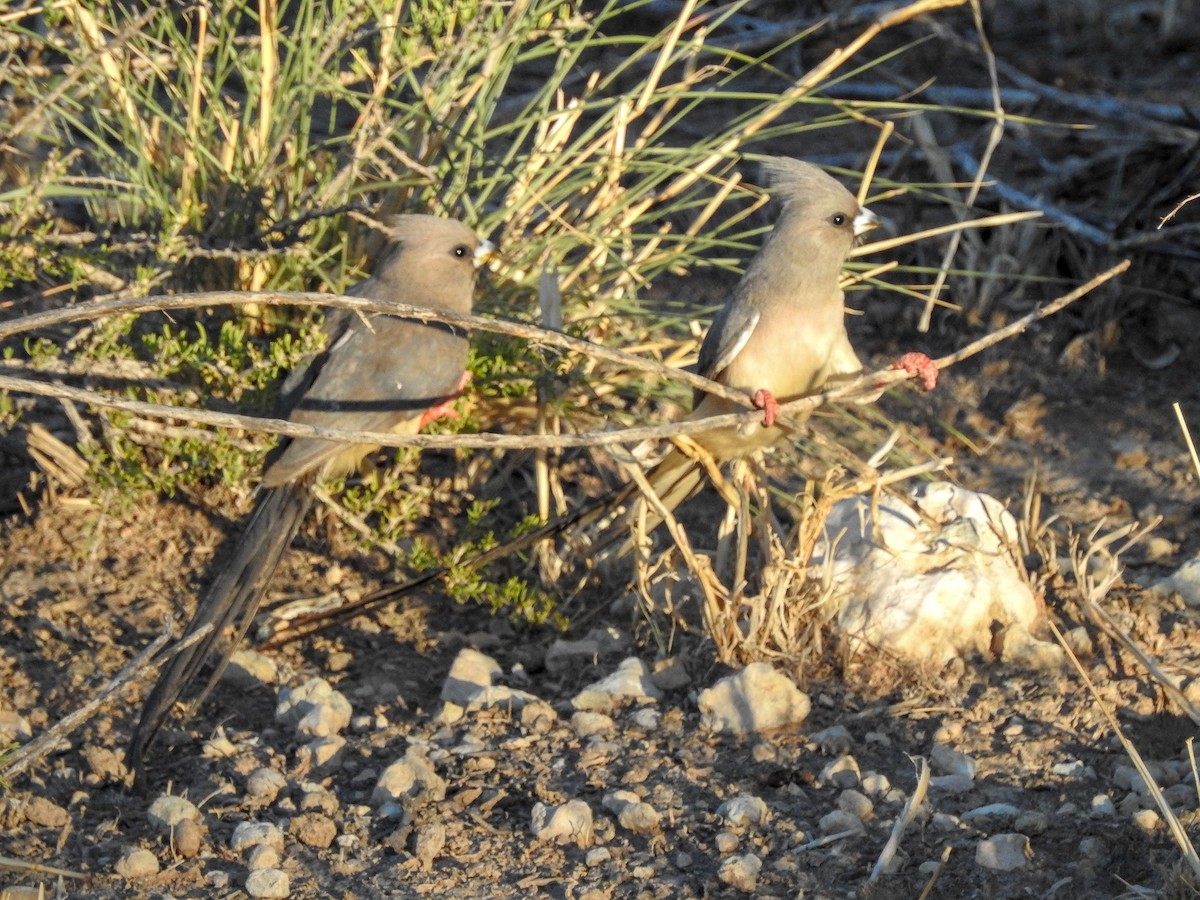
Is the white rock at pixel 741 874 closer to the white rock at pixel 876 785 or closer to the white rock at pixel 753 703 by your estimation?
the white rock at pixel 876 785

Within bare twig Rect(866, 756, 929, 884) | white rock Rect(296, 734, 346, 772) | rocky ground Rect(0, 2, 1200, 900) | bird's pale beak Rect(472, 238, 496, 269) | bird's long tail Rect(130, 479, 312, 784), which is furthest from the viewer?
bird's pale beak Rect(472, 238, 496, 269)

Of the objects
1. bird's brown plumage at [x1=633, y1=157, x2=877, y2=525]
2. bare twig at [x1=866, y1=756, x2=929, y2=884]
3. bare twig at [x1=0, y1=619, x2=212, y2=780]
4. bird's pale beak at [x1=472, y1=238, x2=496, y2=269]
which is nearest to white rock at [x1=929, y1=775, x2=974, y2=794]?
bare twig at [x1=866, y1=756, x2=929, y2=884]

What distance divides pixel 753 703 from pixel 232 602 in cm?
140

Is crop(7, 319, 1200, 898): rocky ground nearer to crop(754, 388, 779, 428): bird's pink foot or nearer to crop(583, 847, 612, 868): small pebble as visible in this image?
crop(583, 847, 612, 868): small pebble

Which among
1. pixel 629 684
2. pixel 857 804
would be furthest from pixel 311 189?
pixel 857 804

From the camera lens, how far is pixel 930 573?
368 centimetres

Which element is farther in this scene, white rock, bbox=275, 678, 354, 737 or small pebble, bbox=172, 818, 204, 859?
white rock, bbox=275, 678, 354, 737

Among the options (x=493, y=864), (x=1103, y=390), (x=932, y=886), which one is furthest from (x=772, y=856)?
(x=1103, y=390)

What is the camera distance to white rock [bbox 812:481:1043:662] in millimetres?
3598

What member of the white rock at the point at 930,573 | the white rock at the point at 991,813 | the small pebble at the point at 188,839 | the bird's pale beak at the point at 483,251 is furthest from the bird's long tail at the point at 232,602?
the white rock at the point at 991,813

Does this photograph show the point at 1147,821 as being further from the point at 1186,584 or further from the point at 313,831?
the point at 313,831

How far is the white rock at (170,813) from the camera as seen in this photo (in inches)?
121

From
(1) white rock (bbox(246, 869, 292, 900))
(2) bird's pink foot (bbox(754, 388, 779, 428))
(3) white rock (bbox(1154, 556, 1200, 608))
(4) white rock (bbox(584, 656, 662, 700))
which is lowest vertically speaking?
(4) white rock (bbox(584, 656, 662, 700))

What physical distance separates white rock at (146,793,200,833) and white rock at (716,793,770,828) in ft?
3.58
